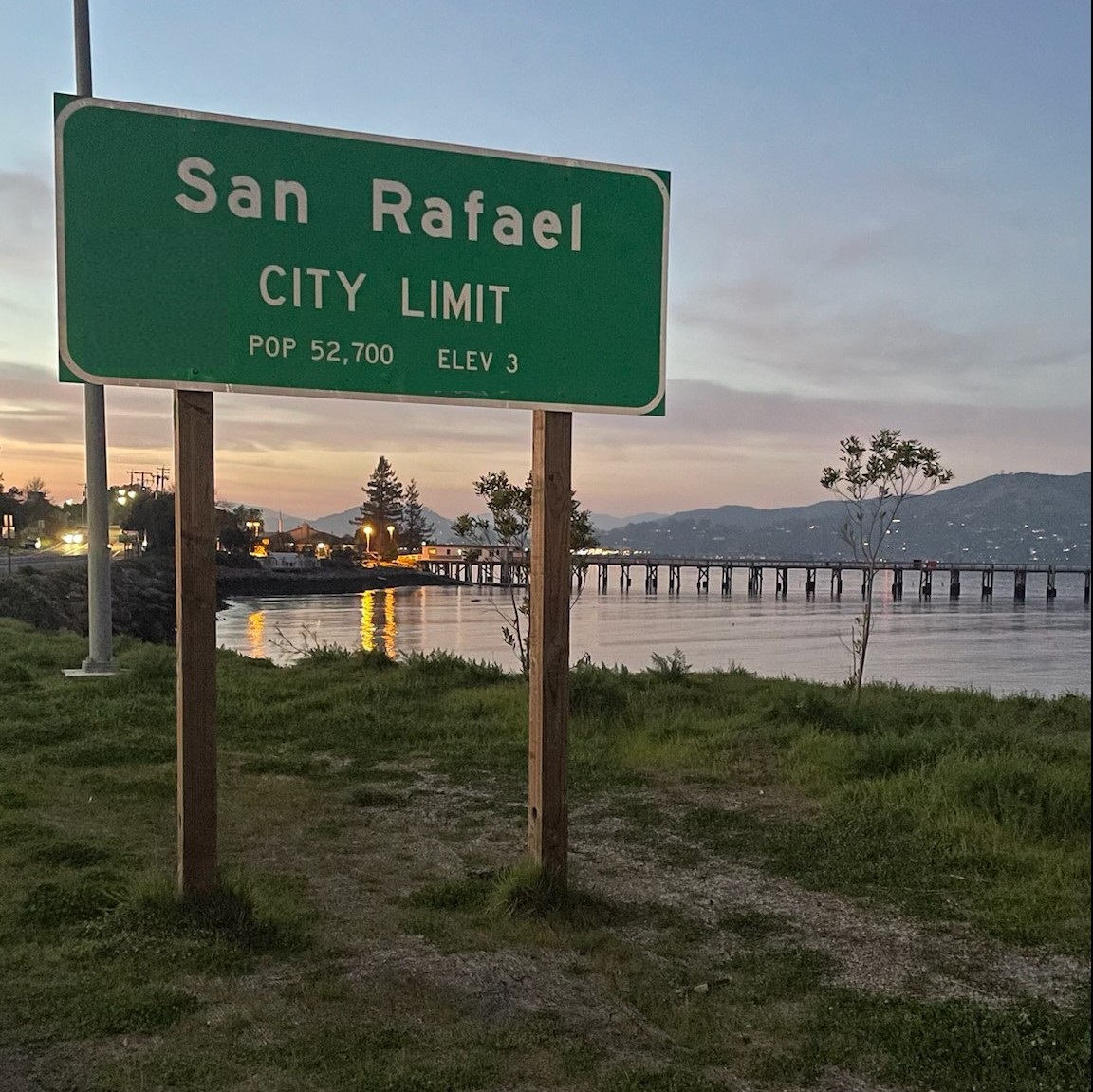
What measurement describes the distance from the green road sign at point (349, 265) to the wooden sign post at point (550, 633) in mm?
270

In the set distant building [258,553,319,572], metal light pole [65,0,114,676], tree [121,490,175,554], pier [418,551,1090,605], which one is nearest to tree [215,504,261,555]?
distant building [258,553,319,572]

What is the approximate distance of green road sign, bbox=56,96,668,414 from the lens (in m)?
4.52

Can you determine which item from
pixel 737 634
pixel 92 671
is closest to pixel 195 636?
pixel 92 671

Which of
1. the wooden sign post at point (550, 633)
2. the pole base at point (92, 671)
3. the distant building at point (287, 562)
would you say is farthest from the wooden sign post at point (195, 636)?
the distant building at point (287, 562)

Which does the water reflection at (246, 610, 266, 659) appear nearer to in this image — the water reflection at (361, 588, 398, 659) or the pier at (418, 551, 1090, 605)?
the water reflection at (361, 588, 398, 659)

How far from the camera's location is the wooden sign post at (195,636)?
4.73 metres

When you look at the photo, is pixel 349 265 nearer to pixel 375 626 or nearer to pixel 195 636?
pixel 195 636

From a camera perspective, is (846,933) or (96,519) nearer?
(846,933)

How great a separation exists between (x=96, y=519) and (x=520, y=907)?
11013 mm

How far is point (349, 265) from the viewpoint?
15.8 ft

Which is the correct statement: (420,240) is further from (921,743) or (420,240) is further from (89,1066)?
(921,743)

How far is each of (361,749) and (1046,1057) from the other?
732 cm

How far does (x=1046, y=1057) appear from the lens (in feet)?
11.9

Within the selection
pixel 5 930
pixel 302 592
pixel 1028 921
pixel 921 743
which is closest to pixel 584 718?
pixel 921 743
